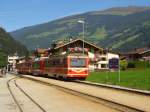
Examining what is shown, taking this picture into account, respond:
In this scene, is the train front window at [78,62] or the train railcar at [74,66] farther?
the train front window at [78,62]

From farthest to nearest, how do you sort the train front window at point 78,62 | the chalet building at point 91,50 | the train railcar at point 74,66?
the chalet building at point 91,50 < the train front window at point 78,62 < the train railcar at point 74,66

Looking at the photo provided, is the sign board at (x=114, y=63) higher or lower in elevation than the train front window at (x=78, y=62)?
lower

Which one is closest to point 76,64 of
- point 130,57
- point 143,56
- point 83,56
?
point 83,56

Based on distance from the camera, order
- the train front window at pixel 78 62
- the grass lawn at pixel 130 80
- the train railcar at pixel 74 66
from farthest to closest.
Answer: the train front window at pixel 78 62 < the train railcar at pixel 74 66 < the grass lawn at pixel 130 80

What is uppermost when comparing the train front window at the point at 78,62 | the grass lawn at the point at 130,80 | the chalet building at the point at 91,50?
the chalet building at the point at 91,50

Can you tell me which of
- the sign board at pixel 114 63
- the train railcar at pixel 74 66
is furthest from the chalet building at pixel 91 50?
the sign board at pixel 114 63

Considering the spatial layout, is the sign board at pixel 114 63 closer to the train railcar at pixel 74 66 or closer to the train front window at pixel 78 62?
the train railcar at pixel 74 66

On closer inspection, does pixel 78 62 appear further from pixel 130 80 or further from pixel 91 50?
pixel 91 50

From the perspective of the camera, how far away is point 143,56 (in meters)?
152

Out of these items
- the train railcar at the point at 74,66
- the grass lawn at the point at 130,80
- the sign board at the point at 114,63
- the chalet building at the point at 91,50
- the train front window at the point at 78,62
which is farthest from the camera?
the chalet building at the point at 91,50

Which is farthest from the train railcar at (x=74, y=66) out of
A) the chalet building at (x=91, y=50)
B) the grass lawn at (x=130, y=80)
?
the chalet building at (x=91, y=50)

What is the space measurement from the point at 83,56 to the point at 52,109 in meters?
32.0

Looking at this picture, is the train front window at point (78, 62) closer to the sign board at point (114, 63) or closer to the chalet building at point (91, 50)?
the sign board at point (114, 63)

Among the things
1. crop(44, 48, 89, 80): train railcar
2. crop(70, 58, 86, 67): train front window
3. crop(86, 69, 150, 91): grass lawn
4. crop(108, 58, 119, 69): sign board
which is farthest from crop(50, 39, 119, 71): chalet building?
crop(108, 58, 119, 69): sign board
